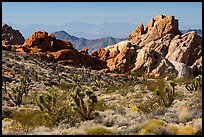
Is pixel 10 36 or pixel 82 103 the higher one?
pixel 10 36

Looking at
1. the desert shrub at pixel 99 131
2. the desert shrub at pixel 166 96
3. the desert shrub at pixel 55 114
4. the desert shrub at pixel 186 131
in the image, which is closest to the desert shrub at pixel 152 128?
the desert shrub at pixel 186 131

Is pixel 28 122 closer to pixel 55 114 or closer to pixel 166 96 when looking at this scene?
pixel 55 114

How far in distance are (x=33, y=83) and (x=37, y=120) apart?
115 ft

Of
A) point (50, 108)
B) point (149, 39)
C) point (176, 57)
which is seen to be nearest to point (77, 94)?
point (50, 108)

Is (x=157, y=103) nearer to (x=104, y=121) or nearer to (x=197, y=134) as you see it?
(x=104, y=121)

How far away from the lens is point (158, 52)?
309 feet

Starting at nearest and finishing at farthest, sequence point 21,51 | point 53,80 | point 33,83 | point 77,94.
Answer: point 77,94, point 33,83, point 53,80, point 21,51

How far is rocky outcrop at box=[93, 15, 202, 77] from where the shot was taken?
292 ft

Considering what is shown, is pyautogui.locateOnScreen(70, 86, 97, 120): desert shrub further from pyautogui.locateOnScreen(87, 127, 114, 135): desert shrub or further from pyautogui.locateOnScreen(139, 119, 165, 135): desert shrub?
pyautogui.locateOnScreen(139, 119, 165, 135): desert shrub

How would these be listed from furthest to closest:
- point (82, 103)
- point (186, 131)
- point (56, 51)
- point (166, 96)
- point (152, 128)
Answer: point (56, 51), point (166, 96), point (82, 103), point (152, 128), point (186, 131)

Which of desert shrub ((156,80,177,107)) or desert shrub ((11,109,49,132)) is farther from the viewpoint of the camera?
desert shrub ((156,80,177,107))

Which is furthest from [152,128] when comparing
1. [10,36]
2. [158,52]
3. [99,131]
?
[10,36]

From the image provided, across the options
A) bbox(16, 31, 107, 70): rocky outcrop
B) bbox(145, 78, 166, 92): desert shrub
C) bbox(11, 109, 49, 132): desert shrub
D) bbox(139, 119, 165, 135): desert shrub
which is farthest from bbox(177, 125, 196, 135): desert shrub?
bbox(16, 31, 107, 70): rocky outcrop

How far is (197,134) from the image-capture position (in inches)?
462
